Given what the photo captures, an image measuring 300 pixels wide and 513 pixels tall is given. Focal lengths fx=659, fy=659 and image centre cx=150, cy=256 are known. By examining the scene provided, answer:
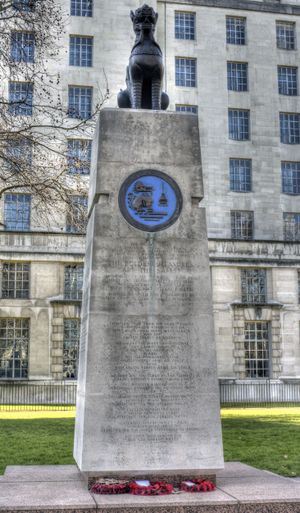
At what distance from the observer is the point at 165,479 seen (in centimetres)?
861

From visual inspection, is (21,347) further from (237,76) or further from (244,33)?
(244,33)

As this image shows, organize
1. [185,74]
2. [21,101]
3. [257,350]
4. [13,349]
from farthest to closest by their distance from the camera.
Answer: [185,74] → [257,350] → [13,349] → [21,101]

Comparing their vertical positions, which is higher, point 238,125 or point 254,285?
point 238,125

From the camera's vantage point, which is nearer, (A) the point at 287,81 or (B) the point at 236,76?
(B) the point at 236,76

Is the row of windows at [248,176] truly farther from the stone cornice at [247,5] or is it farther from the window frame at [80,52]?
the window frame at [80,52]

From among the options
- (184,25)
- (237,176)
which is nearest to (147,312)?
(237,176)

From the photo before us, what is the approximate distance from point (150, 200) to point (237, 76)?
3782cm

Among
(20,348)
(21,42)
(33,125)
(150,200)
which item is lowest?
(20,348)

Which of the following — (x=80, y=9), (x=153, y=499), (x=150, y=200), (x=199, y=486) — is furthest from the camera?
(x=80, y=9)

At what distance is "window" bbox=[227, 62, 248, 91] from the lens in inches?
1766

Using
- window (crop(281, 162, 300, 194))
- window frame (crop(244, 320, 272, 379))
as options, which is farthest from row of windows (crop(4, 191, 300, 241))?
window frame (crop(244, 320, 272, 379))

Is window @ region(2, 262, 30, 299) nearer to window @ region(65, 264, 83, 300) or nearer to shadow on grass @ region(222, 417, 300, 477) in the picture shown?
window @ region(65, 264, 83, 300)

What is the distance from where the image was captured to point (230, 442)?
15547mm

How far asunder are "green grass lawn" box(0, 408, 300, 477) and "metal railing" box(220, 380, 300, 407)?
15630 mm
